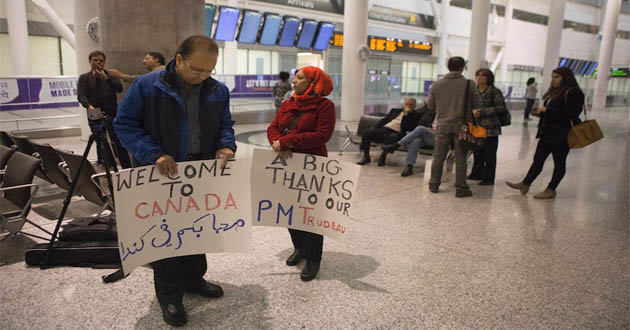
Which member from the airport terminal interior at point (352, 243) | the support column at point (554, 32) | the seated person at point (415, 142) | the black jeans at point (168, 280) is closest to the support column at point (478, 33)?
the airport terminal interior at point (352, 243)

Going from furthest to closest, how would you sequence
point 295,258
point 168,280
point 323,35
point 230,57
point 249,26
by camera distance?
point 323,35 → point 230,57 → point 249,26 → point 295,258 → point 168,280

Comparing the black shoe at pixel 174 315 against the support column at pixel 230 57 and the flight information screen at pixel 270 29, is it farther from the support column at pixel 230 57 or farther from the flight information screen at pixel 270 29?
the flight information screen at pixel 270 29

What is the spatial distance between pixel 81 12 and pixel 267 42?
40.9 ft

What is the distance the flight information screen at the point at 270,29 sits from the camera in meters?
20.8

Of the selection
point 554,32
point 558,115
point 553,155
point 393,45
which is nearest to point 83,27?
point 558,115

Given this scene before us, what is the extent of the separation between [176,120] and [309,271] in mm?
1640

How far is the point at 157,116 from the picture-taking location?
8.76ft

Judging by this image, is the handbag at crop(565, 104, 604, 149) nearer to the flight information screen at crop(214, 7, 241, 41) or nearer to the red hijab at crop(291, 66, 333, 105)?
the red hijab at crop(291, 66, 333, 105)

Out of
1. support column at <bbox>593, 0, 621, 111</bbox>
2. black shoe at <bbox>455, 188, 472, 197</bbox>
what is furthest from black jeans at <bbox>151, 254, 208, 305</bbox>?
support column at <bbox>593, 0, 621, 111</bbox>

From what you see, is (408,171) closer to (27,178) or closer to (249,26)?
(27,178)

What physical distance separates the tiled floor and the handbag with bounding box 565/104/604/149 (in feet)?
2.99

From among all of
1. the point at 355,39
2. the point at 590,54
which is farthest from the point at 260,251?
the point at 590,54

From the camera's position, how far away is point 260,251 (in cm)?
419

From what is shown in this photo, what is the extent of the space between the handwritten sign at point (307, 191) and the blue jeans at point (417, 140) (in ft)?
14.7
